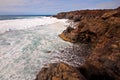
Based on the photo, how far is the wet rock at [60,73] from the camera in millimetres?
6515

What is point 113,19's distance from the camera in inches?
390

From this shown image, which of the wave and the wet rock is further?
the wave

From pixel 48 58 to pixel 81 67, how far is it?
83.5 inches

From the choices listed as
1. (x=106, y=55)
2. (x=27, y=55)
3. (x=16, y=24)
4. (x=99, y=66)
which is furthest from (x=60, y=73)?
(x=16, y=24)

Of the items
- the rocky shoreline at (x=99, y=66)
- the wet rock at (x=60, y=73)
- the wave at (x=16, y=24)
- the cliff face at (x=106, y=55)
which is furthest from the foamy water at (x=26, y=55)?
the wave at (x=16, y=24)

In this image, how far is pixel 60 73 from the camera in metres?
6.69

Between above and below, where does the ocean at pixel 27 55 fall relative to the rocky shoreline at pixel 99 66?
below

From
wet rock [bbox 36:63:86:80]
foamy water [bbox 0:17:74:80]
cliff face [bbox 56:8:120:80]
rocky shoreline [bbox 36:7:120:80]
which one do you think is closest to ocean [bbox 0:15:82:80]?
foamy water [bbox 0:17:74:80]

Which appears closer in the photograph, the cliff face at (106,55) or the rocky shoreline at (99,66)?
the rocky shoreline at (99,66)

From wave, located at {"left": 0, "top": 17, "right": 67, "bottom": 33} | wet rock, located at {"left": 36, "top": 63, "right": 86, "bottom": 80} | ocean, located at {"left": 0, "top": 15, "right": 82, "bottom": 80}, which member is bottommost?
wave, located at {"left": 0, "top": 17, "right": 67, "bottom": 33}

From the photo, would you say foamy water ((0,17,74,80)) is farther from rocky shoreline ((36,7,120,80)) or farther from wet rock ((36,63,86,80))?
rocky shoreline ((36,7,120,80))

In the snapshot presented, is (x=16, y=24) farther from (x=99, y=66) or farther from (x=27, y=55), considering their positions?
(x=99, y=66)

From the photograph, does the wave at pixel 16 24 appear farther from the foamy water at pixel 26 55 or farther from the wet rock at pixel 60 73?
the wet rock at pixel 60 73

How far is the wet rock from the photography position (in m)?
6.51
